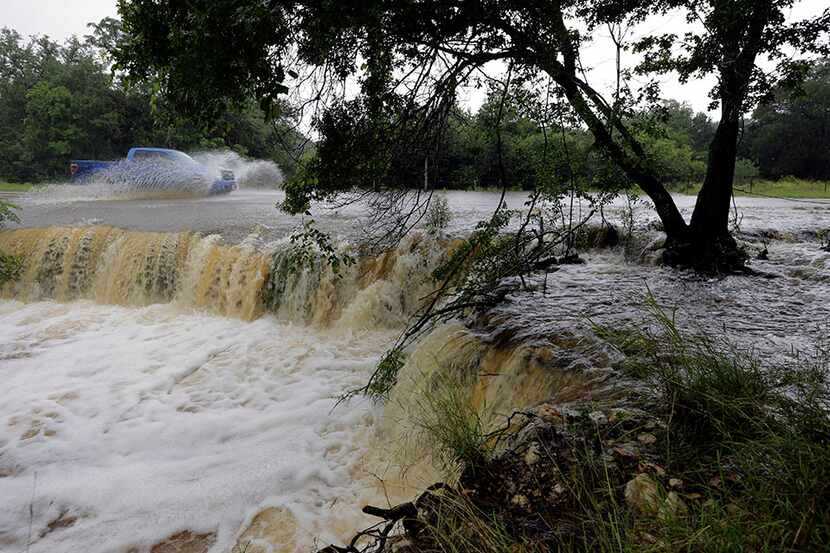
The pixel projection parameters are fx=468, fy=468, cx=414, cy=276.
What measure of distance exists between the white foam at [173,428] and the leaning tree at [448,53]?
220 cm

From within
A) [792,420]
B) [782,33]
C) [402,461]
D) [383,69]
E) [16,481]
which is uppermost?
[782,33]

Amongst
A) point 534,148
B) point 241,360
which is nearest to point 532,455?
point 534,148

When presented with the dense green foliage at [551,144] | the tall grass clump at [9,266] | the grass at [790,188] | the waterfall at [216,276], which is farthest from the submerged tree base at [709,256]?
the grass at [790,188]

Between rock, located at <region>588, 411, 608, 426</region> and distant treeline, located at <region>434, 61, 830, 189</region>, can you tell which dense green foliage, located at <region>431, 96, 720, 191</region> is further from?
rock, located at <region>588, 411, 608, 426</region>

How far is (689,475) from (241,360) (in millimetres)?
5318

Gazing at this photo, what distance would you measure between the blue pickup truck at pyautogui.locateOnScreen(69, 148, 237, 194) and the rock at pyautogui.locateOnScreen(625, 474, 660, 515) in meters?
20.7

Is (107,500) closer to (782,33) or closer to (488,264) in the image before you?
(488,264)

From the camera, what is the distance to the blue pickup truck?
62.4ft

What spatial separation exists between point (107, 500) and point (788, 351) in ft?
16.7

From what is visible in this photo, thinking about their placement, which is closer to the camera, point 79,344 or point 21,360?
point 21,360

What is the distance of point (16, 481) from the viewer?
371 cm

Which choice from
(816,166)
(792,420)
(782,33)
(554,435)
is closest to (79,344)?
(554,435)

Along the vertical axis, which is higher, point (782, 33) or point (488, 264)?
point (782, 33)

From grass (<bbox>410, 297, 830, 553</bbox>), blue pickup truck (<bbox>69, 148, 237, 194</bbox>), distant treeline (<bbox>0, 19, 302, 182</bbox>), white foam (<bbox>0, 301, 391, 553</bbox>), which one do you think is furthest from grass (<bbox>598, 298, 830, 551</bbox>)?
distant treeline (<bbox>0, 19, 302, 182</bbox>)
